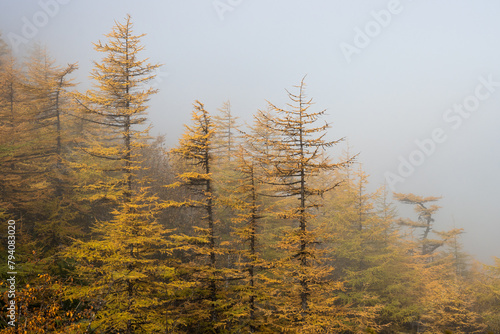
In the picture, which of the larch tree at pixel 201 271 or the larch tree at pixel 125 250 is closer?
the larch tree at pixel 125 250

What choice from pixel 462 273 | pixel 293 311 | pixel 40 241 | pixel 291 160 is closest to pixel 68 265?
pixel 40 241

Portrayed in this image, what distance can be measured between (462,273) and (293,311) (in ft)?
101

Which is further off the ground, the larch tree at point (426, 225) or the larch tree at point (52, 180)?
the larch tree at point (52, 180)

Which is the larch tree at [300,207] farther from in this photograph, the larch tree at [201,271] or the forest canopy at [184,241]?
the larch tree at [201,271]

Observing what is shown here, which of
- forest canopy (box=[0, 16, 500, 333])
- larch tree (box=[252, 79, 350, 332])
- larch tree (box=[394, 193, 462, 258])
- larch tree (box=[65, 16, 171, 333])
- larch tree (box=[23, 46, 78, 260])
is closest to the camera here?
larch tree (box=[65, 16, 171, 333])

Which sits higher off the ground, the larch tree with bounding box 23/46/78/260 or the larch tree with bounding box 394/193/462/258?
the larch tree with bounding box 23/46/78/260

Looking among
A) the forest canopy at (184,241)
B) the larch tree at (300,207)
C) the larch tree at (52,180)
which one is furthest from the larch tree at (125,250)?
the larch tree at (300,207)

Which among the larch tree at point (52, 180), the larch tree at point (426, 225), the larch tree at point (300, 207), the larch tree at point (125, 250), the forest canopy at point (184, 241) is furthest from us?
the larch tree at point (426, 225)

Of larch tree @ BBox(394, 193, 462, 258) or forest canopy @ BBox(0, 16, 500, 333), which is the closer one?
forest canopy @ BBox(0, 16, 500, 333)

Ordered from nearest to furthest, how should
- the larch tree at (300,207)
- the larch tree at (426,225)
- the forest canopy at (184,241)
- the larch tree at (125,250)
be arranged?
the larch tree at (125,250) → the forest canopy at (184,241) → the larch tree at (300,207) → the larch tree at (426,225)

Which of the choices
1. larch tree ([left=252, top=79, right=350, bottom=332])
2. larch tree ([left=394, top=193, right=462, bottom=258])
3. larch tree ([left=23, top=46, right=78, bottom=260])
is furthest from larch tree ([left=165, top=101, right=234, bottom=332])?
larch tree ([left=394, top=193, right=462, bottom=258])

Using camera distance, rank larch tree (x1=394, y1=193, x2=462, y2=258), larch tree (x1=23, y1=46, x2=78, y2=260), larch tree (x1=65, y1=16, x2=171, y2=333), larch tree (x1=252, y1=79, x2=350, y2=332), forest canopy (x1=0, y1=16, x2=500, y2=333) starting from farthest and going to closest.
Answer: larch tree (x1=394, y1=193, x2=462, y2=258) → larch tree (x1=23, y1=46, x2=78, y2=260) → larch tree (x1=252, y1=79, x2=350, y2=332) → forest canopy (x1=0, y1=16, x2=500, y2=333) → larch tree (x1=65, y1=16, x2=171, y2=333)

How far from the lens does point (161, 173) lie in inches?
967

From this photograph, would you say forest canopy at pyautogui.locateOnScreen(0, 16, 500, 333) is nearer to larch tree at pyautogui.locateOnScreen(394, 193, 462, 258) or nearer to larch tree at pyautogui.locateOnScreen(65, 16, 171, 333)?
larch tree at pyautogui.locateOnScreen(65, 16, 171, 333)
